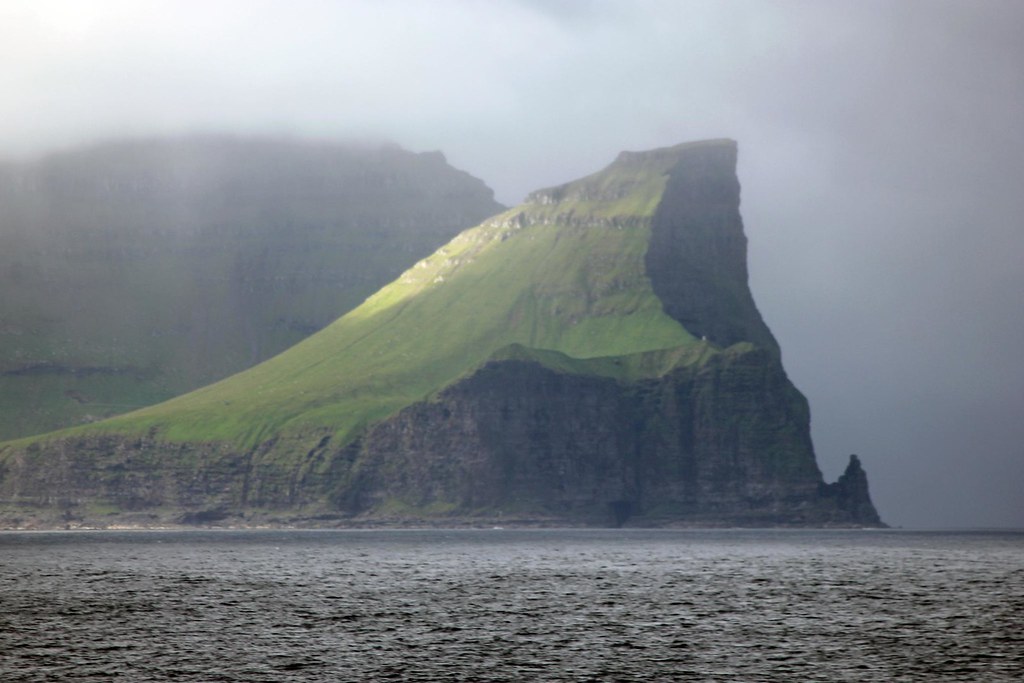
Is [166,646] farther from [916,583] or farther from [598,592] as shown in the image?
[916,583]

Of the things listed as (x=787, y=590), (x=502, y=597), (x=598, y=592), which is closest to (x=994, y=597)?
(x=787, y=590)

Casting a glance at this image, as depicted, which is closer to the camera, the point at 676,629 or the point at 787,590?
the point at 676,629

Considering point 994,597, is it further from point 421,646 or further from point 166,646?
point 166,646

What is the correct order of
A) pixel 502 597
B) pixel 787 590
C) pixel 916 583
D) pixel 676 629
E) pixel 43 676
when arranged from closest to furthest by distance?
pixel 43 676 < pixel 676 629 < pixel 502 597 < pixel 787 590 < pixel 916 583

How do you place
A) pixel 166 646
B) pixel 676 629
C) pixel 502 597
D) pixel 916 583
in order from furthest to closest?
pixel 916 583 → pixel 502 597 → pixel 676 629 → pixel 166 646

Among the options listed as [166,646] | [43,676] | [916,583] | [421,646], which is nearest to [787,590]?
[916,583]

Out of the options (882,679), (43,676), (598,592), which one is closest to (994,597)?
(598,592)

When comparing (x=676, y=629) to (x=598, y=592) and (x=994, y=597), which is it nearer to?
(x=598, y=592)

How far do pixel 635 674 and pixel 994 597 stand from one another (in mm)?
74420

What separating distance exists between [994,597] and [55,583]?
104 metres

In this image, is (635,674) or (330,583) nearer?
(635,674)

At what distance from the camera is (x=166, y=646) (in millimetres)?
109625

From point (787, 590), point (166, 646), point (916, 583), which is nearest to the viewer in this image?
point (166, 646)

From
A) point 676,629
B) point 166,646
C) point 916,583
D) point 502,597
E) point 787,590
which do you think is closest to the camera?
point 166,646
